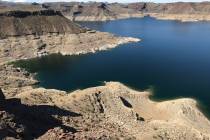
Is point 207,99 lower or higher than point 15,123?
lower

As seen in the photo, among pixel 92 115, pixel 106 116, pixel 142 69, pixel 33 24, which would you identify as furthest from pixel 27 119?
pixel 33 24

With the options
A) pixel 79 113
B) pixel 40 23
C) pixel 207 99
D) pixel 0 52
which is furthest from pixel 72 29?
pixel 79 113

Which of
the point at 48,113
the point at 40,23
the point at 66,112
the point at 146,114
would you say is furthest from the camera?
the point at 40,23

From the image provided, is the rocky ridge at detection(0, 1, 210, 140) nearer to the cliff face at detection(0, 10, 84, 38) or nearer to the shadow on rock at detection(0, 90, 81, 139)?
the shadow on rock at detection(0, 90, 81, 139)

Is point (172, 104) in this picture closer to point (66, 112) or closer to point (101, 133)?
point (66, 112)

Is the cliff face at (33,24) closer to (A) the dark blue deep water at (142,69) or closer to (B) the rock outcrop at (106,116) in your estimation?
(A) the dark blue deep water at (142,69)

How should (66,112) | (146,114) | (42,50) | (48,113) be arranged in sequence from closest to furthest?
(48,113), (66,112), (146,114), (42,50)

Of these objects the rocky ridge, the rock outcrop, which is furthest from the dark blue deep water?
the rock outcrop

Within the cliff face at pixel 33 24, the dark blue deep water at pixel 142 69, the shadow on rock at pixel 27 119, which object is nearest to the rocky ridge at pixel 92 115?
the shadow on rock at pixel 27 119
